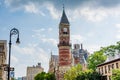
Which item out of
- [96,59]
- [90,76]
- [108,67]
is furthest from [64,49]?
[108,67]

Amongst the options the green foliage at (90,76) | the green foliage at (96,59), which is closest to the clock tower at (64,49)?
the green foliage at (96,59)

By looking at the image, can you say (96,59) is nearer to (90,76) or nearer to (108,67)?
(90,76)

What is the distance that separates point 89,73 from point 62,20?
6143 cm

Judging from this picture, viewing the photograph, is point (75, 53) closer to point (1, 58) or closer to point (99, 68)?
point (99, 68)

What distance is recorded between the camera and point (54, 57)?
505 feet

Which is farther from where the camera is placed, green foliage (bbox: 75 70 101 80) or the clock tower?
the clock tower

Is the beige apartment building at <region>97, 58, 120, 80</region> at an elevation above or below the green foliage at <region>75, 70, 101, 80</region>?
above

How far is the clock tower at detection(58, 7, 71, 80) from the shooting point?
4882 inches

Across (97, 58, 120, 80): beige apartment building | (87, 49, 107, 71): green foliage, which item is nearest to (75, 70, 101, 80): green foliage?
(97, 58, 120, 80): beige apartment building

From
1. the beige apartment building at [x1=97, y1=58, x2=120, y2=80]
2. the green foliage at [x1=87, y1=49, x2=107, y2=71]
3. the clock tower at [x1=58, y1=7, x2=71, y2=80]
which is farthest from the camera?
the clock tower at [x1=58, y1=7, x2=71, y2=80]

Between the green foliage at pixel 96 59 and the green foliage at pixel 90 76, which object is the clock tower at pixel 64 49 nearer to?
the green foliage at pixel 96 59

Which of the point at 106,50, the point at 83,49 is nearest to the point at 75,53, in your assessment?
the point at 83,49

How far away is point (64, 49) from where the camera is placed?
12512cm

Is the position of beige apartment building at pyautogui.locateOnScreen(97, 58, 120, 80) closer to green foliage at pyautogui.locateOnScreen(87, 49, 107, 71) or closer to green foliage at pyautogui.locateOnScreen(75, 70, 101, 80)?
green foliage at pyautogui.locateOnScreen(75, 70, 101, 80)
